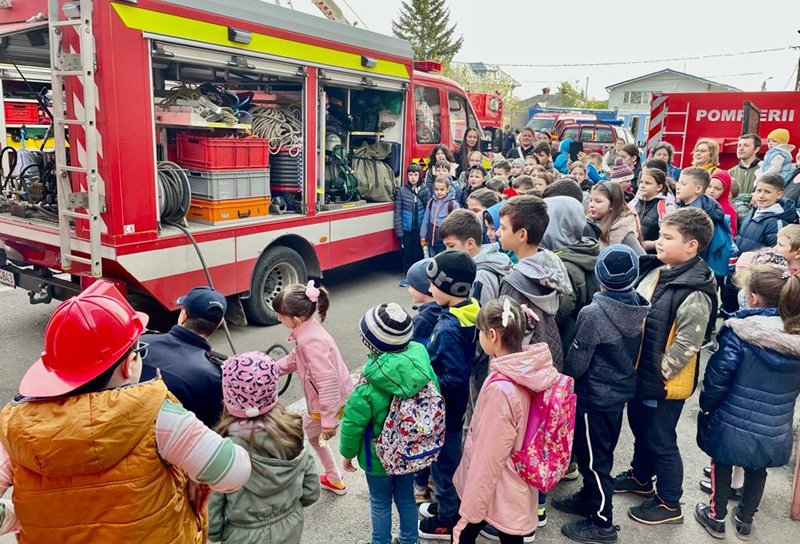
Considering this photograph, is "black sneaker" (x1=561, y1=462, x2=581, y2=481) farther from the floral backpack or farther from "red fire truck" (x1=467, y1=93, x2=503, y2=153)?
"red fire truck" (x1=467, y1=93, x2=503, y2=153)

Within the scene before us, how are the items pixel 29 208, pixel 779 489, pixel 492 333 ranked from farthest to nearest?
pixel 29 208 < pixel 779 489 < pixel 492 333

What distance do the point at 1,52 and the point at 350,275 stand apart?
465 centimetres

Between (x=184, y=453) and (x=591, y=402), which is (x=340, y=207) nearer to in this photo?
(x=591, y=402)

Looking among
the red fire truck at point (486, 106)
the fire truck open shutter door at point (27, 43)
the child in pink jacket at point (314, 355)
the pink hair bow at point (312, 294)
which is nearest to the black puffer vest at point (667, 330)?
the child in pink jacket at point (314, 355)

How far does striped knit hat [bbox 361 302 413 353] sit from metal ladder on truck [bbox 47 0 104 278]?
2.92 meters

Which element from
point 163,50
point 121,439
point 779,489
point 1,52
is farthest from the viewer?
point 1,52

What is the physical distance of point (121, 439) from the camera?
1.62m

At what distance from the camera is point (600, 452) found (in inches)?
121

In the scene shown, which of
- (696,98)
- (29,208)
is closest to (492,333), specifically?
(29,208)

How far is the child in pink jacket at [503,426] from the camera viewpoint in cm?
241

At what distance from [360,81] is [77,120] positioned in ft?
10.6

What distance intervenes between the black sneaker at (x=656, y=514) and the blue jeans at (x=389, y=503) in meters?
1.27

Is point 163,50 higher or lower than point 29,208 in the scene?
higher

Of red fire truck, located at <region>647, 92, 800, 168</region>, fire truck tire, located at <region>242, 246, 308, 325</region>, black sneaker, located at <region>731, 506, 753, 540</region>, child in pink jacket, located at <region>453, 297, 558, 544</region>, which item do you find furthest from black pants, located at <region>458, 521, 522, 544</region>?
red fire truck, located at <region>647, 92, 800, 168</region>
